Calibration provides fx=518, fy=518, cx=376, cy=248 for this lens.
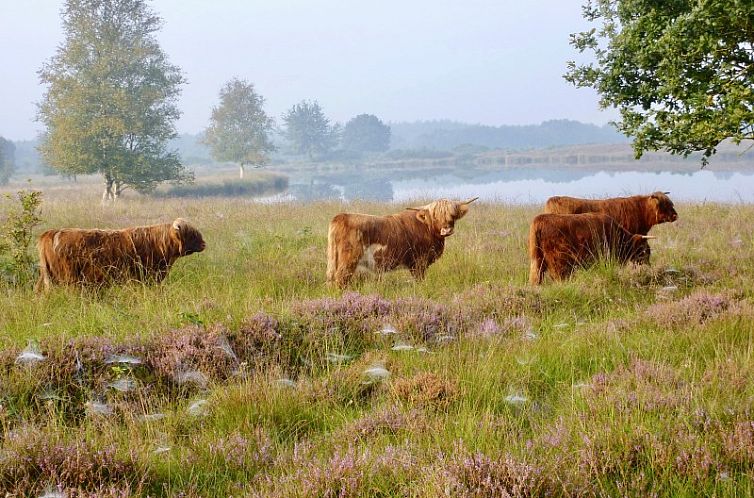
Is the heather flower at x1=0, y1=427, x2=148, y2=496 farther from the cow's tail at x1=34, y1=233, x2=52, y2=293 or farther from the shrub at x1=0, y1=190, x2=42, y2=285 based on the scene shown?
the shrub at x1=0, y1=190, x2=42, y2=285

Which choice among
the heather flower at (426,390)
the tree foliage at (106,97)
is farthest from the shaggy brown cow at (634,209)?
the tree foliage at (106,97)

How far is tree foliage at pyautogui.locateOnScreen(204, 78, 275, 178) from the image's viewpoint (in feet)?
208

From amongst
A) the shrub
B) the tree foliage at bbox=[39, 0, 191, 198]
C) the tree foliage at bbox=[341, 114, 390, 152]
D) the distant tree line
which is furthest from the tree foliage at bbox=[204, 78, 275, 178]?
the tree foliage at bbox=[341, 114, 390, 152]

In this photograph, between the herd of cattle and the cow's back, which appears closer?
the herd of cattle

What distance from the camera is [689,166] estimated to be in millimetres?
65812

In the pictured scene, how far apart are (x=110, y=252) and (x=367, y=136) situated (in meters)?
152

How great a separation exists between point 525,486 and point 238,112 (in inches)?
2692

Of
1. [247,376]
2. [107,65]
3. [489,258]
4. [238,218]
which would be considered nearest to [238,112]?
[107,65]

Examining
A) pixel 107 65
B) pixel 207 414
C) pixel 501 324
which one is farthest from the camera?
pixel 107 65

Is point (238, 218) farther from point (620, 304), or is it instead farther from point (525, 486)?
point (525, 486)

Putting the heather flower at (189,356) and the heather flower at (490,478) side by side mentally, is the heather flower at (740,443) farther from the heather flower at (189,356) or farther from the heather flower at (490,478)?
the heather flower at (189,356)

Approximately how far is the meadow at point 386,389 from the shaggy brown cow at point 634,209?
950mm

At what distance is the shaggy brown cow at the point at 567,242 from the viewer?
274 inches

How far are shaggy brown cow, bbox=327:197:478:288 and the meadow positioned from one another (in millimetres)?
277
